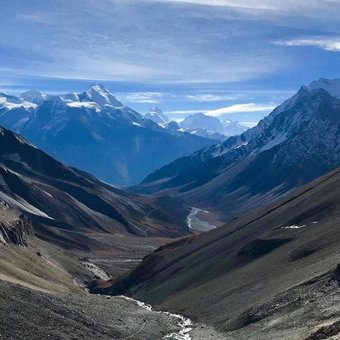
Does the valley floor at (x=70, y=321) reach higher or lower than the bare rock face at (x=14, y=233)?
higher

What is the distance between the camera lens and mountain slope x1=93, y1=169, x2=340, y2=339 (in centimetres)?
6412

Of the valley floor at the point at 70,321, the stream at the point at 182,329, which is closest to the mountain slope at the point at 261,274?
the stream at the point at 182,329

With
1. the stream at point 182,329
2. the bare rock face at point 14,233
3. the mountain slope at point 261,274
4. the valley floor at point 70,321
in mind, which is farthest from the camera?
the bare rock face at point 14,233

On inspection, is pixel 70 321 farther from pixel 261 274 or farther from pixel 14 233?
pixel 14 233

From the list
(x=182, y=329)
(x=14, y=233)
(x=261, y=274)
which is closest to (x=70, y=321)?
(x=182, y=329)

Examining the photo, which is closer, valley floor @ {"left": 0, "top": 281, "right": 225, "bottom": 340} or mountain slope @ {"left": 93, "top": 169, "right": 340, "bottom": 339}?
valley floor @ {"left": 0, "top": 281, "right": 225, "bottom": 340}

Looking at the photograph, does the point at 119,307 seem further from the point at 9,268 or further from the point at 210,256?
the point at 210,256

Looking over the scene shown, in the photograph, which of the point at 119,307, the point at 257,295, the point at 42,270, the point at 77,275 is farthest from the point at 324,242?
the point at 77,275

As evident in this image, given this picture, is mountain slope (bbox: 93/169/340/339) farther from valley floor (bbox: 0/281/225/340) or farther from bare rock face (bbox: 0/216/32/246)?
bare rock face (bbox: 0/216/32/246)

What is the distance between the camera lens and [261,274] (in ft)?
285

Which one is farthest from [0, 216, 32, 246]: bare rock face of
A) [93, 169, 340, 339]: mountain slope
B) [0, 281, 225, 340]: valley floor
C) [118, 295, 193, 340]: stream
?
[0, 281, 225, 340]: valley floor

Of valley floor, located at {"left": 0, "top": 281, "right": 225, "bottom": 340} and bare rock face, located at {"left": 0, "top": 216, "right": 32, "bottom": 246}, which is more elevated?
valley floor, located at {"left": 0, "top": 281, "right": 225, "bottom": 340}

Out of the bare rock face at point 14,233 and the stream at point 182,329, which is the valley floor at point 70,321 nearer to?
the stream at point 182,329

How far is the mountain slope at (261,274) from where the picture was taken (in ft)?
210
